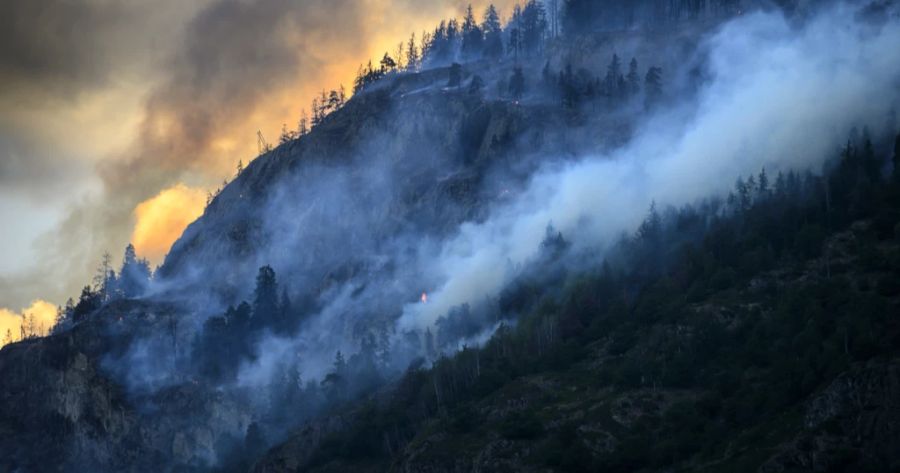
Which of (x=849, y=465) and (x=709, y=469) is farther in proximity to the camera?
(x=709, y=469)

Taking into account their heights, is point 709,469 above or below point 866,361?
below

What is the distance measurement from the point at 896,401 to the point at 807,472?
54.4ft

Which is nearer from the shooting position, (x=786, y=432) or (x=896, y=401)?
(x=896, y=401)

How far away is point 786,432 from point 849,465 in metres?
15.8

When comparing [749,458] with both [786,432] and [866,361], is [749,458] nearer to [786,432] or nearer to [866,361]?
[786,432]

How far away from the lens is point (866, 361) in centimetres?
19588

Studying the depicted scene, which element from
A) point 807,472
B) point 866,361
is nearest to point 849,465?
point 807,472

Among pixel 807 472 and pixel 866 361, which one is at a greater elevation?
pixel 866 361

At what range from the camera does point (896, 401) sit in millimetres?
184125

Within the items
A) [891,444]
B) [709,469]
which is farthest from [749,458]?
[891,444]

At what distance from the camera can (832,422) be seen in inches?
7490

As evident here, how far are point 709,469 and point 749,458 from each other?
7.65 m

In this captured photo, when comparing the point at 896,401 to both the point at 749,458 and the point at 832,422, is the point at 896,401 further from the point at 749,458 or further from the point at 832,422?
the point at 749,458

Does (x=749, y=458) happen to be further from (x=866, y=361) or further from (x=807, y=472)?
(x=866, y=361)
